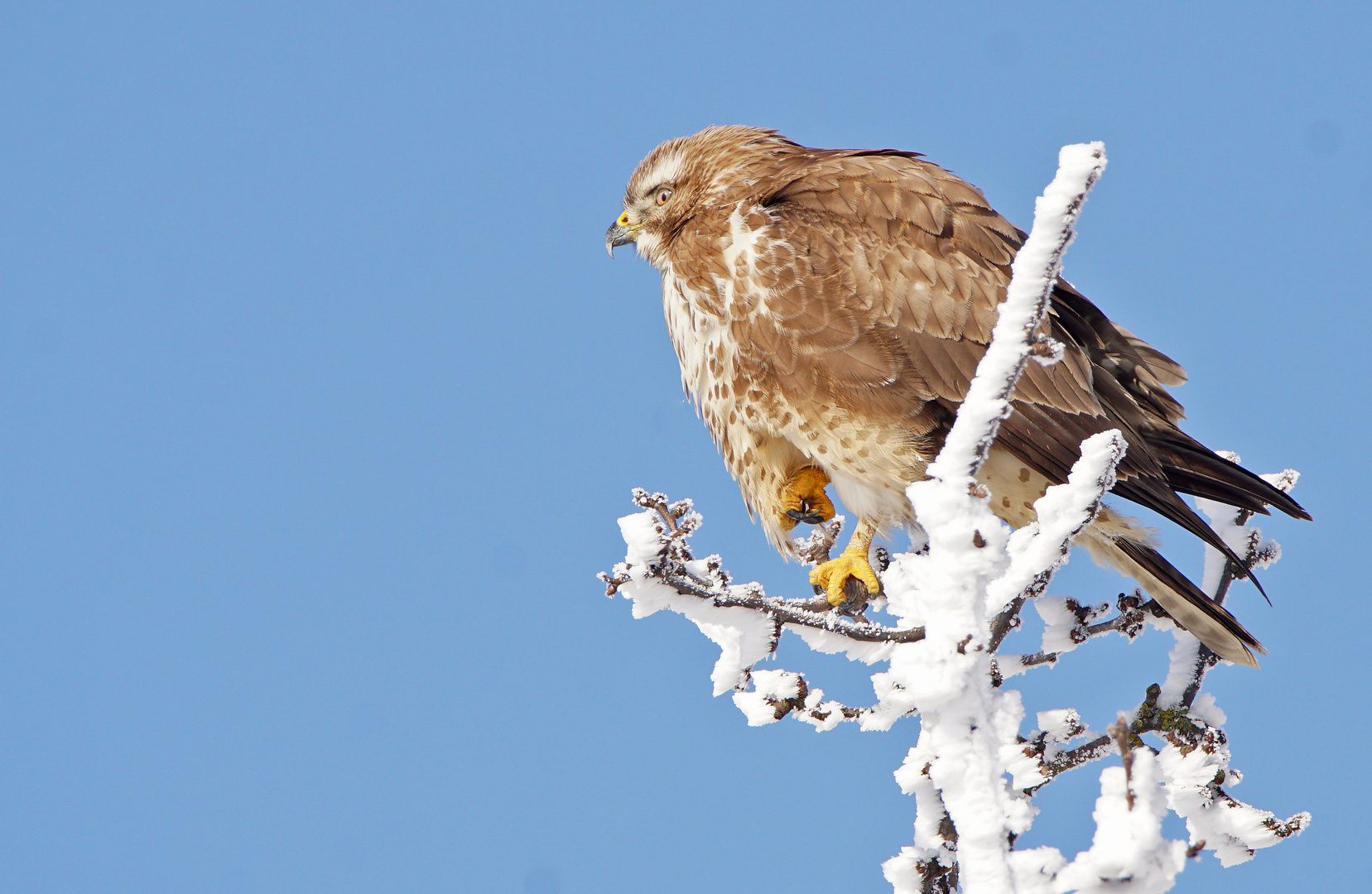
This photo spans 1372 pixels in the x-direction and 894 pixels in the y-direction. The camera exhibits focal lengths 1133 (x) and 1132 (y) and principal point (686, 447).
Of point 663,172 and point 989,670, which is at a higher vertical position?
point 663,172

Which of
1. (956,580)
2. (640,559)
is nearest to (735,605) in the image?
(640,559)

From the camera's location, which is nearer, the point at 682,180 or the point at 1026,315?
the point at 1026,315

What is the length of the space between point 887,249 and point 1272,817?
7.38ft

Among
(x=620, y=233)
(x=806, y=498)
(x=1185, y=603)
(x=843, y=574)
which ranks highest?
(x=620, y=233)

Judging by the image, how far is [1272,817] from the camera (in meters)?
3.42

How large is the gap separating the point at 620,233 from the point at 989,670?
3.12m

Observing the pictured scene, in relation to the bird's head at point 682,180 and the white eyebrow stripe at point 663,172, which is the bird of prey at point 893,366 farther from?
the white eyebrow stripe at point 663,172

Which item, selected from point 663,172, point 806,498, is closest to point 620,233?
point 663,172

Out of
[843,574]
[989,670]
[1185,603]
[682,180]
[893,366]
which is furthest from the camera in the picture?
[682,180]

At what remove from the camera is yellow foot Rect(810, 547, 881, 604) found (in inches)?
163

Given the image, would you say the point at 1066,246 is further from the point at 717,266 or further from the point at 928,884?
the point at 717,266

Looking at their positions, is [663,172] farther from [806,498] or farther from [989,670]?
[989,670]

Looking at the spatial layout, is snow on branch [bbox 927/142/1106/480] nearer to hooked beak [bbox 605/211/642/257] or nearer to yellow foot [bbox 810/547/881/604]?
yellow foot [bbox 810/547/881/604]

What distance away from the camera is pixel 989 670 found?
2670 mm
